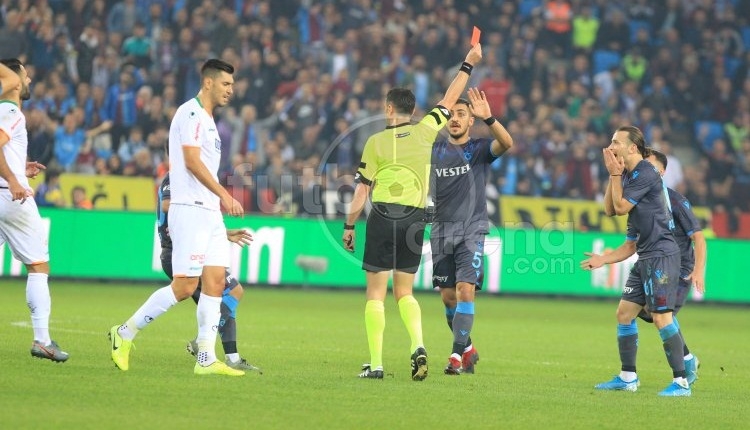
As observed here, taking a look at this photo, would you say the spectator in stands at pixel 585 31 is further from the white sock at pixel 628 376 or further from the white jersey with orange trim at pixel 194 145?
the white jersey with orange trim at pixel 194 145

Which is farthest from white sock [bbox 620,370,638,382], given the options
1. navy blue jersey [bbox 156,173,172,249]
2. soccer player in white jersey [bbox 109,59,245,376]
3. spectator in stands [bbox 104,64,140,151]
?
spectator in stands [bbox 104,64,140,151]

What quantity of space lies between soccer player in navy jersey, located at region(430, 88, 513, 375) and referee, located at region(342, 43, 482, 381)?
949mm

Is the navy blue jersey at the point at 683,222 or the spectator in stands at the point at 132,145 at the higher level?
the spectator in stands at the point at 132,145

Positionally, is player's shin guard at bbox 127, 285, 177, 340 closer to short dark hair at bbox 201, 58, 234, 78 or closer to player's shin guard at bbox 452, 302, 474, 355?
short dark hair at bbox 201, 58, 234, 78

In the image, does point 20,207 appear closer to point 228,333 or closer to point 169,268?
point 169,268

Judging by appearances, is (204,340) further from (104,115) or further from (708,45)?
(708,45)

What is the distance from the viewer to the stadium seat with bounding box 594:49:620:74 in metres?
28.7

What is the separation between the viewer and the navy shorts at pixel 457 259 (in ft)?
35.7

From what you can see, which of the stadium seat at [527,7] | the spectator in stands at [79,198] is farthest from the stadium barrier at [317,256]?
the stadium seat at [527,7]

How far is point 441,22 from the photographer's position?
28000 mm

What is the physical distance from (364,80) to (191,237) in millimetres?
17456

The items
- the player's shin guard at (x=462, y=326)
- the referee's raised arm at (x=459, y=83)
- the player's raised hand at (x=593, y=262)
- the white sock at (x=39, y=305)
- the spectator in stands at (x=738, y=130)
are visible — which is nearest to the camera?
the white sock at (x=39, y=305)

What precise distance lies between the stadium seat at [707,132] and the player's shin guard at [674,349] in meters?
18.8

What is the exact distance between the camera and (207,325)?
930 centimetres
